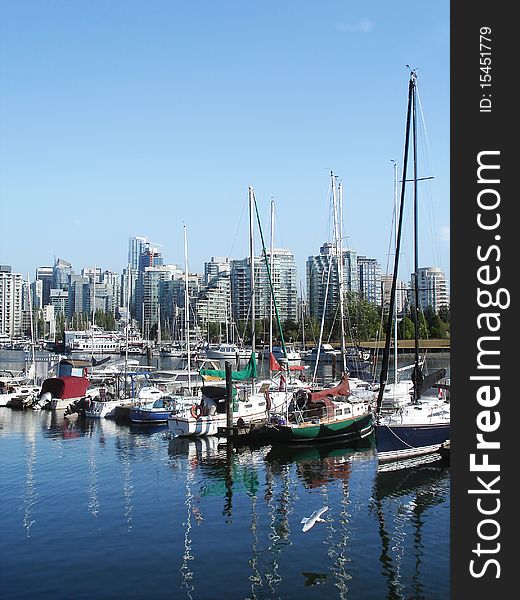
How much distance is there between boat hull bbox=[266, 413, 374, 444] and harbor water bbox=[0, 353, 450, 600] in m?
0.56

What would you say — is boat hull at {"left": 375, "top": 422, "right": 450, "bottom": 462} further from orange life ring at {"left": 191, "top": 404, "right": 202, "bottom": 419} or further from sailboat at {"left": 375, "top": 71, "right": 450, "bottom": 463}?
orange life ring at {"left": 191, "top": 404, "right": 202, "bottom": 419}

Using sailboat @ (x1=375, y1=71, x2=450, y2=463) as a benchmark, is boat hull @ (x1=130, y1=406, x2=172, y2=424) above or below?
below

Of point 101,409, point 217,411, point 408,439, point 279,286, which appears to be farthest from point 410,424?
point 279,286

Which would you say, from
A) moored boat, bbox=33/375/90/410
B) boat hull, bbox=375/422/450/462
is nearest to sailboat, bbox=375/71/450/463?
boat hull, bbox=375/422/450/462

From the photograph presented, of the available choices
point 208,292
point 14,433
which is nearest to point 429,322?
point 208,292

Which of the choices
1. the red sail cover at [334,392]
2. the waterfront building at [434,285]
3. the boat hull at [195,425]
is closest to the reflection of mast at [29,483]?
the boat hull at [195,425]

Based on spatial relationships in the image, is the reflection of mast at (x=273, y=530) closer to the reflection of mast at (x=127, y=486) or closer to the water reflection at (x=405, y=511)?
the water reflection at (x=405, y=511)

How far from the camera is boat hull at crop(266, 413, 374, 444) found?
3462 cm

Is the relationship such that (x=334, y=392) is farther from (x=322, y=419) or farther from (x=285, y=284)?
(x=285, y=284)

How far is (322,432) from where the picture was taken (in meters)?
35.2

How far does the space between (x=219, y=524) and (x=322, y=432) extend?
44.3ft

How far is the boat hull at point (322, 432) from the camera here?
34.6 meters

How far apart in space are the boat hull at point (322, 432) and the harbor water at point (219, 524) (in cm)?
56

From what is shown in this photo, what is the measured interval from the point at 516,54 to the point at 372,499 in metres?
18.0
